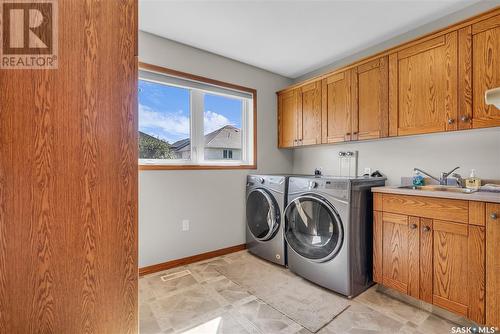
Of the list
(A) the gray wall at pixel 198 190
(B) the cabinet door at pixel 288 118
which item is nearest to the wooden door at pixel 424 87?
(B) the cabinet door at pixel 288 118

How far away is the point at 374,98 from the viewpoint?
2266 millimetres

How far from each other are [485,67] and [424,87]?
0.36 metres

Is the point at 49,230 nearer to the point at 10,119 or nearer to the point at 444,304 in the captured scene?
the point at 10,119

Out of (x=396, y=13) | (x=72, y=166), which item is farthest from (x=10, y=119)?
(x=396, y=13)

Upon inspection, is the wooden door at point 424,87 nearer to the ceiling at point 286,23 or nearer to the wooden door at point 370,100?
the wooden door at point 370,100

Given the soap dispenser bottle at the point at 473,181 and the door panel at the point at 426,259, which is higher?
the soap dispenser bottle at the point at 473,181

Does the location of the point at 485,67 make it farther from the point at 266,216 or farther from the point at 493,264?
the point at 266,216

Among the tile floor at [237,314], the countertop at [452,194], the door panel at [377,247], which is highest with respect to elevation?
the countertop at [452,194]

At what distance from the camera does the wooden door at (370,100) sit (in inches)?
86.0

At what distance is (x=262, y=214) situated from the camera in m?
2.80

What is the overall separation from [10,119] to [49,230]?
40cm

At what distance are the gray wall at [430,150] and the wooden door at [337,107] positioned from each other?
324mm

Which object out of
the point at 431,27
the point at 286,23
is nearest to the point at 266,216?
the point at 286,23

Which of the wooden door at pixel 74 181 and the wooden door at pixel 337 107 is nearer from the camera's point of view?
the wooden door at pixel 74 181
